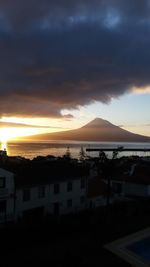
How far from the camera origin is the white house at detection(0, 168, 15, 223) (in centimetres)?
3066

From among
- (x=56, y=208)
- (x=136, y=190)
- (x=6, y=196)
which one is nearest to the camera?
(x=6, y=196)

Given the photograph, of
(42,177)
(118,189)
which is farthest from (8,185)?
(118,189)

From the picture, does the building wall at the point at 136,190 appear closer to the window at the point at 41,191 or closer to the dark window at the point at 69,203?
the dark window at the point at 69,203

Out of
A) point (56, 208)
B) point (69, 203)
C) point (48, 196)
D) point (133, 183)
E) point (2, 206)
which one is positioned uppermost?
point (133, 183)

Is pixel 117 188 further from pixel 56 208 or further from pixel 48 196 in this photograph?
pixel 48 196

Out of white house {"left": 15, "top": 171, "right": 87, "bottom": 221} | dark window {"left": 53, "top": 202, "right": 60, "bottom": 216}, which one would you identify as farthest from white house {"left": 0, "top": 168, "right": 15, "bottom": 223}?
dark window {"left": 53, "top": 202, "right": 60, "bottom": 216}

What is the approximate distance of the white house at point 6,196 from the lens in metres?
30.7

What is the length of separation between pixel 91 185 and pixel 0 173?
51.3ft

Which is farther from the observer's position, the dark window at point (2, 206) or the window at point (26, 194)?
the window at point (26, 194)

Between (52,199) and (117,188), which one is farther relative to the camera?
(117,188)

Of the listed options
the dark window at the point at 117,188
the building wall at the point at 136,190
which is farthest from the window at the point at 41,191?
the building wall at the point at 136,190

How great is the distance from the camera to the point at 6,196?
31.0 meters

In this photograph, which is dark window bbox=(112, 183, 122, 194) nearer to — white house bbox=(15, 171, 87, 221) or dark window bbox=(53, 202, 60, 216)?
white house bbox=(15, 171, 87, 221)

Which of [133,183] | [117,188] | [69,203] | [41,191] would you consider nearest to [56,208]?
[69,203]
